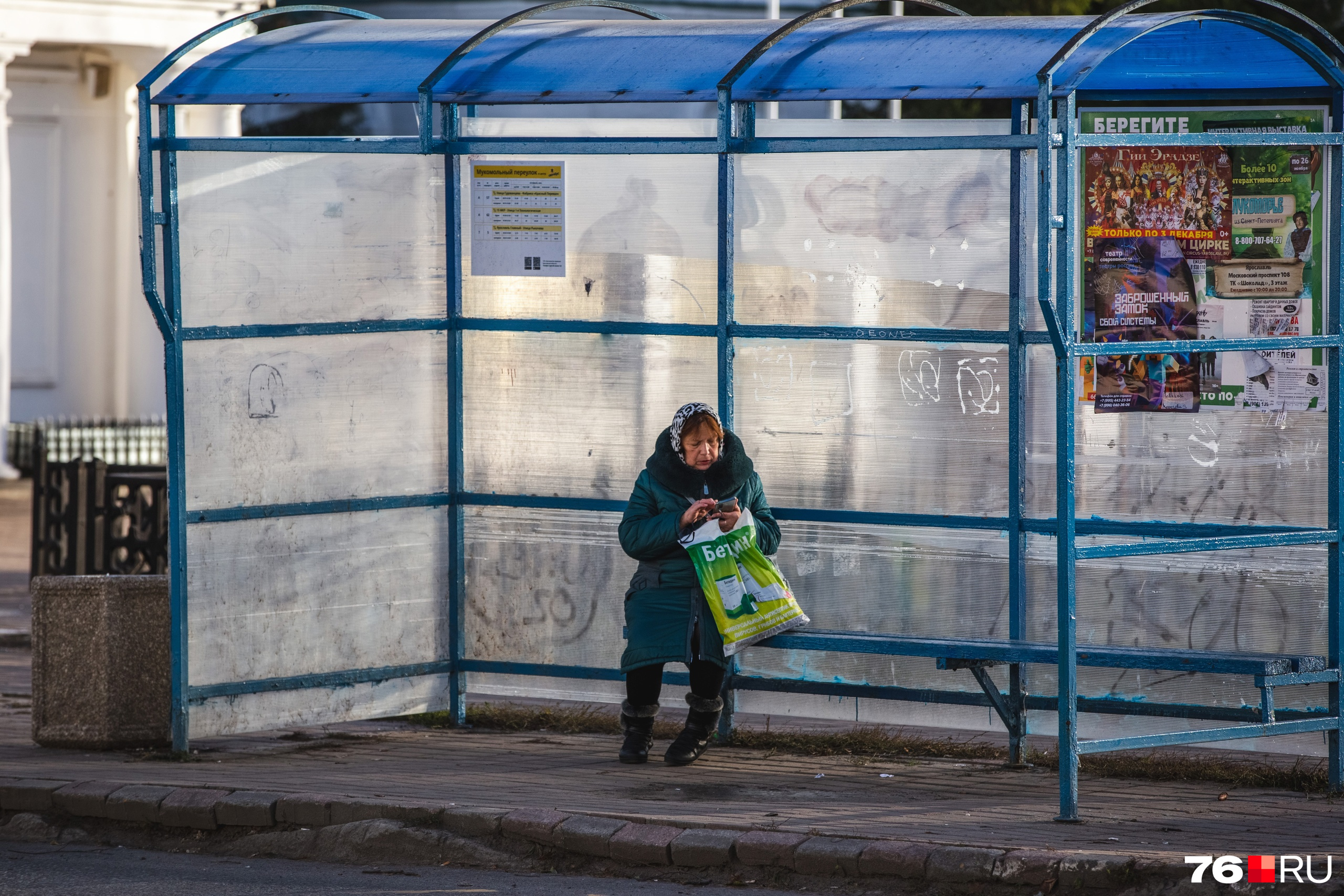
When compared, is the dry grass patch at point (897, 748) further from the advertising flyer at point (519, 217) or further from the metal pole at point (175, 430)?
the advertising flyer at point (519, 217)

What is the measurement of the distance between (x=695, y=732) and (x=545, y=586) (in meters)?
1.17

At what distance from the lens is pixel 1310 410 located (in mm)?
7887

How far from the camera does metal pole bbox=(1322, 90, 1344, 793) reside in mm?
7527

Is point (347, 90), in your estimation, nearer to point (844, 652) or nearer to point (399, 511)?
point (399, 511)

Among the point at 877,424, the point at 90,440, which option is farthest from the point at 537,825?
the point at 90,440

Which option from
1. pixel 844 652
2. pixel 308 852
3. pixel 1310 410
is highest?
pixel 1310 410

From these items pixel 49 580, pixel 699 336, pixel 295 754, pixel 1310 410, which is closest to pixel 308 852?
pixel 295 754

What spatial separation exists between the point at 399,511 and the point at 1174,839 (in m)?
3.69

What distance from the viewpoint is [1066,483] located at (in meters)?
6.89

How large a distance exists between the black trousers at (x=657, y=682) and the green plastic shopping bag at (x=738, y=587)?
0.21 m

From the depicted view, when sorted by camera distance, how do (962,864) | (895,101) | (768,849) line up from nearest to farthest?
(962,864), (768,849), (895,101)

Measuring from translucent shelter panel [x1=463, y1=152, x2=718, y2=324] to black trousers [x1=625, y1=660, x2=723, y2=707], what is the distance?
4.74ft

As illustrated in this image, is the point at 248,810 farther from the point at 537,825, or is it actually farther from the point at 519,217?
the point at 519,217

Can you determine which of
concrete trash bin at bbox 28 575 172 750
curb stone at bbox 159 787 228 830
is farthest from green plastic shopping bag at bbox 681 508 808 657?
concrete trash bin at bbox 28 575 172 750
